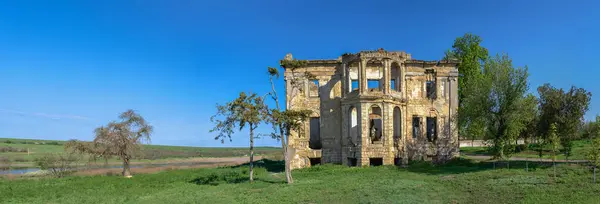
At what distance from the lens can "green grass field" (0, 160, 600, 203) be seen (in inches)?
699

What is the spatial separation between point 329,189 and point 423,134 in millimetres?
17397

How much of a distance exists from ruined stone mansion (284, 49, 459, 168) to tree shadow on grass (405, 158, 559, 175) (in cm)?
181

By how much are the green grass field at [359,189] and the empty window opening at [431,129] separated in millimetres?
8068

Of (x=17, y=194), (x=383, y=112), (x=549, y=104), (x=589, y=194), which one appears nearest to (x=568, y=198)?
(x=589, y=194)

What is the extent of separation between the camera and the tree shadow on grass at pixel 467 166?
26.9 metres

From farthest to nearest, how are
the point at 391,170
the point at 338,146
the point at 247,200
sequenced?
the point at 338,146
the point at 391,170
the point at 247,200

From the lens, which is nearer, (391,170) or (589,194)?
(589,194)

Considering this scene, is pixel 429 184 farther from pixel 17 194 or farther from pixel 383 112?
pixel 17 194

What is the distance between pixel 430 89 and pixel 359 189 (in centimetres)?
1985

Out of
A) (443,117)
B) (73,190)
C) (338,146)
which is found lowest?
(73,190)

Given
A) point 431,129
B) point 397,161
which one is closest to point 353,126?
point 397,161

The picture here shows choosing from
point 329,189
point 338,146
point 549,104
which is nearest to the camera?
point 329,189

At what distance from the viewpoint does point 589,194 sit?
1723cm

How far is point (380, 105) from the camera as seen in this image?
3256 cm
